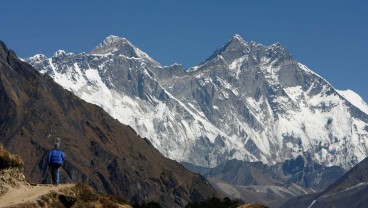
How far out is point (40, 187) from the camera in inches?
2031

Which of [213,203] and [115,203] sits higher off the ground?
[213,203]

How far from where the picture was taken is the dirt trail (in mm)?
47397

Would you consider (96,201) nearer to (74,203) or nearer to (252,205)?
(74,203)

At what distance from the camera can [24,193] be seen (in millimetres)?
49531

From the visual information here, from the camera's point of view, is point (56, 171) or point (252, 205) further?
point (252, 205)

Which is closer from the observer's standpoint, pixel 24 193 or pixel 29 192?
pixel 24 193

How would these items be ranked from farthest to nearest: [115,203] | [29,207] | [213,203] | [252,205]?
[213,203] → [252,205] → [115,203] → [29,207]

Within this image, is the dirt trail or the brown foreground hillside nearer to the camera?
the dirt trail

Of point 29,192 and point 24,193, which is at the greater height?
point 29,192

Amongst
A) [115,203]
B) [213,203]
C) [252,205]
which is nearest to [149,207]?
[213,203]

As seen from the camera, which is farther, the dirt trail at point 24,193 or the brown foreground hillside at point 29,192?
the brown foreground hillside at point 29,192

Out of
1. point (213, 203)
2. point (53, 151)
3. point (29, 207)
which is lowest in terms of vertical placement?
point (29, 207)

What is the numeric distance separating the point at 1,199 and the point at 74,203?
4.53 m

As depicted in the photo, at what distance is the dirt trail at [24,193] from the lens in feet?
156
